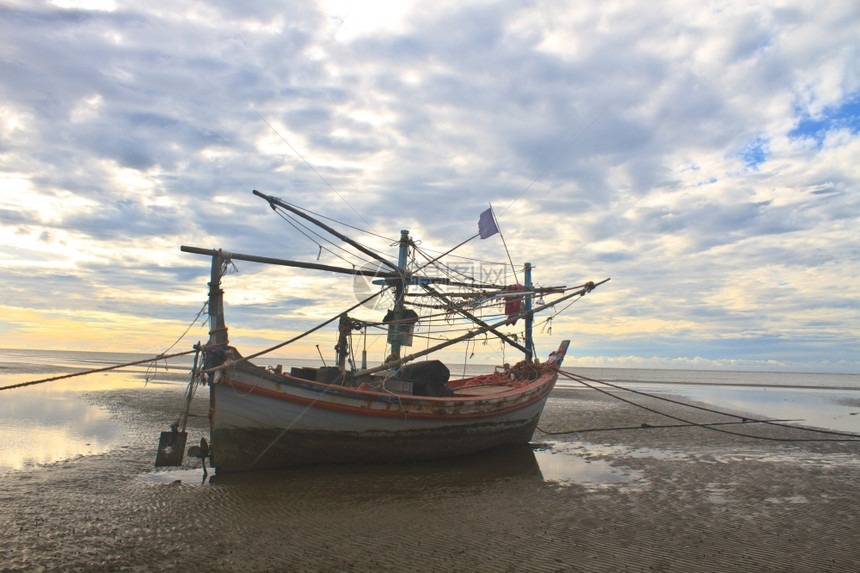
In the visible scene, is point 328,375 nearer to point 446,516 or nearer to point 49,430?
point 446,516

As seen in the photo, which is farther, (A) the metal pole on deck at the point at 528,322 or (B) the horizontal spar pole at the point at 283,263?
(A) the metal pole on deck at the point at 528,322

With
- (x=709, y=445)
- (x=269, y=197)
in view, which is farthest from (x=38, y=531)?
(x=709, y=445)

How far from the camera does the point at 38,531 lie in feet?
22.3

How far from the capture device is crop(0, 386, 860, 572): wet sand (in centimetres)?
622

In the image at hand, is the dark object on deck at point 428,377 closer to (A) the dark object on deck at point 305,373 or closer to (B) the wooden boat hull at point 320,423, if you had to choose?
(B) the wooden boat hull at point 320,423

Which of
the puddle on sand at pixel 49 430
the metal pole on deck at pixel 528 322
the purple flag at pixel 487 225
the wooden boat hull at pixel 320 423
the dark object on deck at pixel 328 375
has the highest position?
the purple flag at pixel 487 225

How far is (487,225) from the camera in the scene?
15680mm

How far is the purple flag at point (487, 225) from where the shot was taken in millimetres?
15547

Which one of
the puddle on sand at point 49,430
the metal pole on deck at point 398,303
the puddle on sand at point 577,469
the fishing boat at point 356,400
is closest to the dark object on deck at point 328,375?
the fishing boat at point 356,400

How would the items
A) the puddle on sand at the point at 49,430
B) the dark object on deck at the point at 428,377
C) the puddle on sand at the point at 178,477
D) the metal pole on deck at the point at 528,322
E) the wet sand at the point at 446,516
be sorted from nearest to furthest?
1. the wet sand at the point at 446,516
2. the puddle on sand at the point at 178,477
3. the puddle on sand at the point at 49,430
4. the dark object on deck at the point at 428,377
5. the metal pole on deck at the point at 528,322

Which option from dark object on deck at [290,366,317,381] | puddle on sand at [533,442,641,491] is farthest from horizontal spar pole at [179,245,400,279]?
puddle on sand at [533,442,641,491]

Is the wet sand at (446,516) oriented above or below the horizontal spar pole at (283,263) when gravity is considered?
below

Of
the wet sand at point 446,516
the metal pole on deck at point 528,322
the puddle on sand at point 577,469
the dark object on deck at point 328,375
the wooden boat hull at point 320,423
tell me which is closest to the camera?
the wet sand at point 446,516

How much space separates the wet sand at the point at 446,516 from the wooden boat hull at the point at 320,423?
1.27 ft
